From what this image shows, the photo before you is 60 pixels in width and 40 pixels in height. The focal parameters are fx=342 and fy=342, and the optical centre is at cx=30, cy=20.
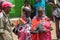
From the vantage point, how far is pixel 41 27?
8.88 meters

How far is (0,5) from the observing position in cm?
721

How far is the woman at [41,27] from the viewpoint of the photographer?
29.1 ft

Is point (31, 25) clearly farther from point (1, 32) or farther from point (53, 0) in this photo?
point (53, 0)

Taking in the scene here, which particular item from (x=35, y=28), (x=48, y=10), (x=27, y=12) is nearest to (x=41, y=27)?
(x=35, y=28)

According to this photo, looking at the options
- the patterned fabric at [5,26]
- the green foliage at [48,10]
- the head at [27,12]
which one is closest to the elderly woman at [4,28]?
the patterned fabric at [5,26]

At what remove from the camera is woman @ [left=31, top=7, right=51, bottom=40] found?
8875mm

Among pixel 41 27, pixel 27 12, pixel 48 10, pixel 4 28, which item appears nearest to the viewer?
pixel 4 28

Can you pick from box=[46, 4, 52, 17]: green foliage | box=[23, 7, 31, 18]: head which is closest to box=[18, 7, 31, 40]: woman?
box=[23, 7, 31, 18]: head

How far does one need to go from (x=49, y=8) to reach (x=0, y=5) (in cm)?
1086

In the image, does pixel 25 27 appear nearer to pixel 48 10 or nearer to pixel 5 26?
pixel 5 26

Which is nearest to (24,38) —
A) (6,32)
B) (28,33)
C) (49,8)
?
(28,33)

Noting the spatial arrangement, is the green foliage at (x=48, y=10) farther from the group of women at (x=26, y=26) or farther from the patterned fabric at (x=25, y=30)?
the patterned fabric at (x=25, y=30)

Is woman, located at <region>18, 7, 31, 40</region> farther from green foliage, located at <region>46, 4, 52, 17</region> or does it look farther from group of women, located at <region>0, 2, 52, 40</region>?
green foliage, located at <region>46, 4, 52, 17</region>

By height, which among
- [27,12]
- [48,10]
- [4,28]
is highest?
[27,12]
